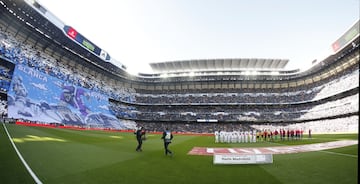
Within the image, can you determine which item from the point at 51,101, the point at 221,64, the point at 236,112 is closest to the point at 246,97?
the point at 236,112

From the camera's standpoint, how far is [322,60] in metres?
57.8

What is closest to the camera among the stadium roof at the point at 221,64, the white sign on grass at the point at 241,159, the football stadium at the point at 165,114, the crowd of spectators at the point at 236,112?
the football stadium at the point at 165,114

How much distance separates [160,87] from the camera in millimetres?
85250

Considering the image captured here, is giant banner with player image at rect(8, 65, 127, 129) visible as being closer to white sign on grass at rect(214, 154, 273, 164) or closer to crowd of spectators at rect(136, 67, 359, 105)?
crowd of spectators at rect(136, 67, 359, 105)

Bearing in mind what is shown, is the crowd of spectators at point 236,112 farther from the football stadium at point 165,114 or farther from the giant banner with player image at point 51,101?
the giant banner with player image at point 51,101

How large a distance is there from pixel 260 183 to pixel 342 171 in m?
3.57

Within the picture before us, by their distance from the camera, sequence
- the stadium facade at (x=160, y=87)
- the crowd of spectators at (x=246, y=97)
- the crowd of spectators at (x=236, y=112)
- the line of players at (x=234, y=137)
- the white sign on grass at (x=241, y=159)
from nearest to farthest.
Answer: the white sign on grass at (x=241, y=159) → the line of players at (x=234, y=137) → the stadium facade at (x=160, y=87) → the crowd of spectators at (x=246, y=97) → the crowd of spectators at (x=236, y=112)

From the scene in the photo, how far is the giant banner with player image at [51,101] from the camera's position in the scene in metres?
34.9

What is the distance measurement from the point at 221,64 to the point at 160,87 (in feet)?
81.4

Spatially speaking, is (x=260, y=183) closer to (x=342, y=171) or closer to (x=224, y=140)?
(x=342, y=171)

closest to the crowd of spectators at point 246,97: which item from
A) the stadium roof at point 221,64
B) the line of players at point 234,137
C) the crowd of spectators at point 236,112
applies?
the crowd of spectators at point 236,112

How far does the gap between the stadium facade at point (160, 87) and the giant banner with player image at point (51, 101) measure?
0.64ft

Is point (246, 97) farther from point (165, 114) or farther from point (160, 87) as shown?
point (160, 87)

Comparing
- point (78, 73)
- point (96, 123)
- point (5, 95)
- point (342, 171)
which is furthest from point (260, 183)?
point (78, 73)
